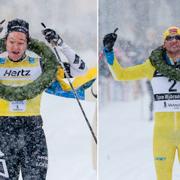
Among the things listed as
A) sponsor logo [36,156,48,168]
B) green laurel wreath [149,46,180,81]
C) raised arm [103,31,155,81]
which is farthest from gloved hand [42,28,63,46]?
sponsor logo [36,156,48,168]

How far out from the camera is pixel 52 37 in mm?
3986

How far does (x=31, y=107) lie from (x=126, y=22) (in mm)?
819

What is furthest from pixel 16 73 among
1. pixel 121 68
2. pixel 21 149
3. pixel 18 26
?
pixel 121 68

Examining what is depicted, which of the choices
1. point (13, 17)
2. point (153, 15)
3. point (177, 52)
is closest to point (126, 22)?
point (153, 15)

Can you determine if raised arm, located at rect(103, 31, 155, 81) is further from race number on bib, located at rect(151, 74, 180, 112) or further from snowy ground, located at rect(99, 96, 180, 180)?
snowy ground, located at rect(99, 96, 180, 180)

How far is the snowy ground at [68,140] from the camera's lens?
4.06 metres

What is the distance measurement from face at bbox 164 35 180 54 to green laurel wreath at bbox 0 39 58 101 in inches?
25.3

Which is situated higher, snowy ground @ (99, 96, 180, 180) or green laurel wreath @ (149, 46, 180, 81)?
green laurel wreath @ (149, 46, 180, 81)

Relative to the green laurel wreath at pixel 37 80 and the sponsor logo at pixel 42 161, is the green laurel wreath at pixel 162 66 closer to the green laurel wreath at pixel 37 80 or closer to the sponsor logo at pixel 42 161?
the green laurel wreath at pixel 37 80

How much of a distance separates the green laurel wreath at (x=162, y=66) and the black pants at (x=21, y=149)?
0.73 meters

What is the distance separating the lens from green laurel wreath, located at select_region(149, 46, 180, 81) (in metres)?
4.02

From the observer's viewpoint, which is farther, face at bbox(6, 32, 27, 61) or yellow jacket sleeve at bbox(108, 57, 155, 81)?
yellow jacket sleeve at bbox(108, 57, 155, 81)

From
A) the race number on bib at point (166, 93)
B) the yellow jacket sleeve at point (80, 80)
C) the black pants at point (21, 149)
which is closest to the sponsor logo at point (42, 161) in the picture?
the black pants at point (21, 149)

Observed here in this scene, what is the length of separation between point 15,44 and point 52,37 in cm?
21
